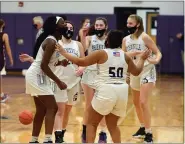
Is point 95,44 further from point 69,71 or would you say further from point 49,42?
point 49,42

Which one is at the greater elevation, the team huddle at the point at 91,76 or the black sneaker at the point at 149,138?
the team huddle at the point at 91,76

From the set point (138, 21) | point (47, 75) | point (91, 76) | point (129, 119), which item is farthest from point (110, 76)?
point (129, 119)

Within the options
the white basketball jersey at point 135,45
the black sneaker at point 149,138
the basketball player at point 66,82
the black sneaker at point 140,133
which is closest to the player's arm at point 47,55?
the basketball player at point 66,82

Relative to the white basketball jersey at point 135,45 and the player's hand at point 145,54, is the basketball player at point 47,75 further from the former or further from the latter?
the white basketball jersey at point 135,45

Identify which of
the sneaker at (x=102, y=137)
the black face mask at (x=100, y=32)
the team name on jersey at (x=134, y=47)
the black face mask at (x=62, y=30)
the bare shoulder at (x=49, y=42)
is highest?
the black face mask at (x=62, y=30)

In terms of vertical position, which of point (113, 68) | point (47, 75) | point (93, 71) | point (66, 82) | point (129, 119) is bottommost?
point (129, 119)

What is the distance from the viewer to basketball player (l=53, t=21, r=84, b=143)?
603 cm

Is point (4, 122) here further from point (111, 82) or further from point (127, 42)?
point (111, 82)

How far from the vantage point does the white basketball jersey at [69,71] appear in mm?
6180

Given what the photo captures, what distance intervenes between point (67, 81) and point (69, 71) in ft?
0.45

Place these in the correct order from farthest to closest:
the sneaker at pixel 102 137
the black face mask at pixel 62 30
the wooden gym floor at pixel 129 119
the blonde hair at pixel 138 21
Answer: the wooden gym floor at pixel 129 119 < the blonde hair at pixel 138 21 < the sneaker at pixel 102 137 < the black face mask at pixel 62 30

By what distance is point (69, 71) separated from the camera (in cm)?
622

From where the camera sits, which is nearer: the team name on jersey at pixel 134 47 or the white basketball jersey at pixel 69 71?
the white basketball jersey at pixel 69 71

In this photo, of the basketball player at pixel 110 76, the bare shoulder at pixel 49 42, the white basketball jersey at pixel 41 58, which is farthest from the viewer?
the white basketball jersey at pixel 41 58
